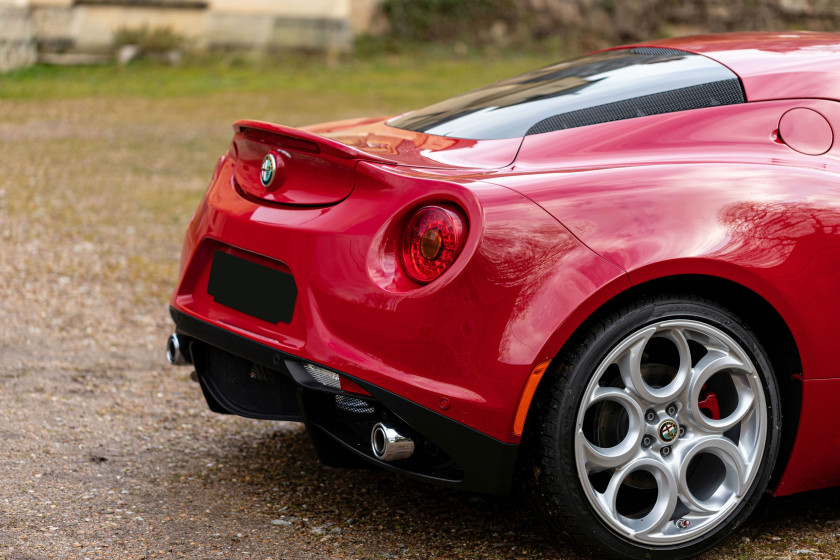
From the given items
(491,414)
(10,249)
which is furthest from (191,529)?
(10,249)

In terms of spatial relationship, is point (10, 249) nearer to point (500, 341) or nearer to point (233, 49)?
point (500, 341)

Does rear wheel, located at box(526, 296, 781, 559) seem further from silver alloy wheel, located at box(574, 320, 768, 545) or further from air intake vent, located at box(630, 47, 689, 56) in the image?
air intake vent, located at box(630, 47, 689, 56)

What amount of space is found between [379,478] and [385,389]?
92cm

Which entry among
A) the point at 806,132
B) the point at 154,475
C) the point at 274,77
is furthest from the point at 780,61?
the point at 274,77

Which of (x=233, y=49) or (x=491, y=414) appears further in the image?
(x=233, y=49)

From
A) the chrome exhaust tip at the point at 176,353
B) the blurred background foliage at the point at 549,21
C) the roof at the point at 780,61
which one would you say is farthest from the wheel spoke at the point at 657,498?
the blurred background foliage at the point at 549,21

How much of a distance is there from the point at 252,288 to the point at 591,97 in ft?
3.83


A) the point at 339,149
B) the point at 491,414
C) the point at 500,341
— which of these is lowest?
the point at 491,414

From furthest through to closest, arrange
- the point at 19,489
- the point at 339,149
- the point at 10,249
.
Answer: the point at 10,249
the point at 19,489
the point at 339,149

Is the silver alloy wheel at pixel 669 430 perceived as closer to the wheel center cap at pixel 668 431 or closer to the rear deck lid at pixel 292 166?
the wheel center cap at pixel 668 431

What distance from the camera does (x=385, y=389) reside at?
8.51 ft

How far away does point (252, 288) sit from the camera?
115 inches

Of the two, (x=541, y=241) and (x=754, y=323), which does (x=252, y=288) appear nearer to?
(x=541, y=241)

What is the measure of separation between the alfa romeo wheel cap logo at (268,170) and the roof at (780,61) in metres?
1.40
